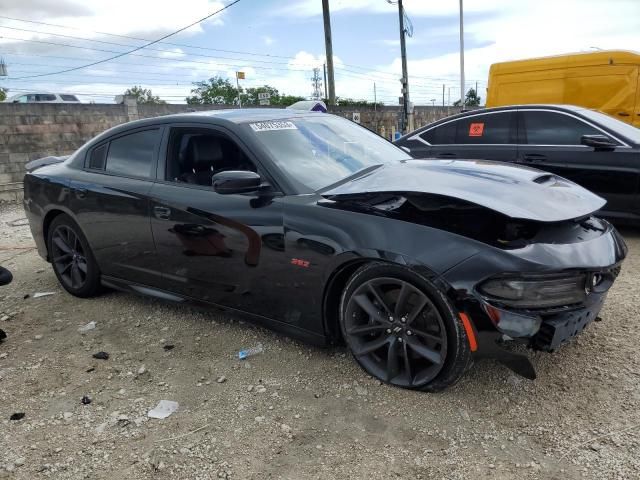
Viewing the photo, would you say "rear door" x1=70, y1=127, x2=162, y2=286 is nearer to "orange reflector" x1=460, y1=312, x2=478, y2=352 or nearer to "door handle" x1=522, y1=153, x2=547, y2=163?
"orange reflector" x1=460, y1=312, x2=478, y2=352

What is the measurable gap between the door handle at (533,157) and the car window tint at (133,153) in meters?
4.05

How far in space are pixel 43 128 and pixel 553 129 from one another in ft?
35.6

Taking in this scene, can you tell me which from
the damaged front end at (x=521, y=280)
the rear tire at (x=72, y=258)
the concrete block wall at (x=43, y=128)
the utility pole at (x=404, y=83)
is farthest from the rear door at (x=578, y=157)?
the utility pole at (x=404, y=83)

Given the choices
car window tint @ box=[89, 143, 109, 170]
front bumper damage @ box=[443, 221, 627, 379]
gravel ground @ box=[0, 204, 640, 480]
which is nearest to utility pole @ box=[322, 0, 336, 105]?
car window tint @ box=[89, 143, 109, 170]

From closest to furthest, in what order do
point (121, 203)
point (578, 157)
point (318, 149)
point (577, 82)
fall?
point (318, 149) → point (121, 203) → point (578, 157) → point (577, 82)

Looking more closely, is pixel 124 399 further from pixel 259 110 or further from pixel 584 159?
pixel 584 159

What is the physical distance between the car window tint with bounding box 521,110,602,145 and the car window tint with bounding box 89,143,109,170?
4.45 m

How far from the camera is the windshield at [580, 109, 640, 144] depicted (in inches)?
209

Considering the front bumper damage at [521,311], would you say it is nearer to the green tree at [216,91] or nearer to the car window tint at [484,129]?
the car window tint at [484,129]

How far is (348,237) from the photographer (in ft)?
8.82

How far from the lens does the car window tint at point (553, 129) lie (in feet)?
18.0

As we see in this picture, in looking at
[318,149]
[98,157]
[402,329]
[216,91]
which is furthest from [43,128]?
[216,91]

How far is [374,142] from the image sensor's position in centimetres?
393

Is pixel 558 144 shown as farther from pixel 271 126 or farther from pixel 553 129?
pixel 271 126
